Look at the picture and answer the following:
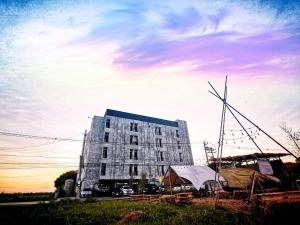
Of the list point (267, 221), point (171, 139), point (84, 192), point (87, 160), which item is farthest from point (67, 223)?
point (171, 139)

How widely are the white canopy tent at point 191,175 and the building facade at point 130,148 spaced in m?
22.7

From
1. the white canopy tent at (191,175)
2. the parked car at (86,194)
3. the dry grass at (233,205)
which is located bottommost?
the dry grass at (233,205)

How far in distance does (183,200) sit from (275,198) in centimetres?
897

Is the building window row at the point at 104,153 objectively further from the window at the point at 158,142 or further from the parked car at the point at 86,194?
the window at the point at 158,142

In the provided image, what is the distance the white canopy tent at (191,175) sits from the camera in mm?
19464

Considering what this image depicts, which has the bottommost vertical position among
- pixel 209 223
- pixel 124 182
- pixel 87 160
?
pixel 209 223

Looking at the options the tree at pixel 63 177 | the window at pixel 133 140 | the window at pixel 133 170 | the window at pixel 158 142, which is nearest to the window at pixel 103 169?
the window at pixel 133 170

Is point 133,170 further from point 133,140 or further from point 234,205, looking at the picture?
point 234,205

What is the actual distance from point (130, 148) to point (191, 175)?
2875 centimetres

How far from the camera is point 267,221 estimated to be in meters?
7.69

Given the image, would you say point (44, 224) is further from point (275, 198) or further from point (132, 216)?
point (275, 198)

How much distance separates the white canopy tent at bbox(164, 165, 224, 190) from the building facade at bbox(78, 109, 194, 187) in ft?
74.4

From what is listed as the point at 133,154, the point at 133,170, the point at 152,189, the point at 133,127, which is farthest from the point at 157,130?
the point at 152,189

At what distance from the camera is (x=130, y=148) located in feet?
155
